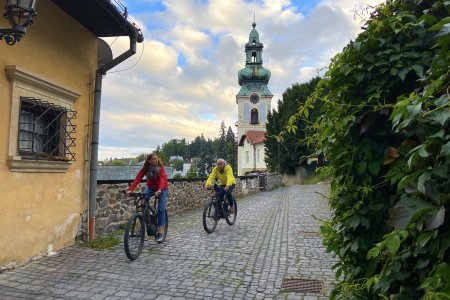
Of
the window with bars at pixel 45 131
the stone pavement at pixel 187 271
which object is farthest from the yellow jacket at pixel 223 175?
the window with bars at pixel 45 131

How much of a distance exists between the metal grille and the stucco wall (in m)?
3.94

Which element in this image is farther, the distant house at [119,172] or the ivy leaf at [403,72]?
the distant house at [119,172]

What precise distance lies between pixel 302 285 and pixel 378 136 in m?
3.40

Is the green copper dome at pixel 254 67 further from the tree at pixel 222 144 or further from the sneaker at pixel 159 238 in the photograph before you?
the sneaker at pixel 159 238

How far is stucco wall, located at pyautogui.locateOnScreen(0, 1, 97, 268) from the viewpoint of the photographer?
5516 mm

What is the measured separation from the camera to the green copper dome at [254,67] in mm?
69688

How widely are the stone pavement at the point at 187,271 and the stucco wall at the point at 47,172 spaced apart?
1.25ft

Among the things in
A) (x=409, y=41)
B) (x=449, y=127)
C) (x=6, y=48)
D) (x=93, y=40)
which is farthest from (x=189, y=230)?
(x=449, y=127)

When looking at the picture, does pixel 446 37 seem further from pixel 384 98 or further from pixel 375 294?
pixel 375 294

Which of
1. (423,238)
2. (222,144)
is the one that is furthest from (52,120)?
(222,144)

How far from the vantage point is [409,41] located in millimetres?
2412

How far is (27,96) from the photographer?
19.6 feet

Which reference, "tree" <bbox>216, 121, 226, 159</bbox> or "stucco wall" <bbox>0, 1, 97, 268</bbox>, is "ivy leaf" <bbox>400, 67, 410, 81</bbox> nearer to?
"stucco wall" <bbox>0, 1, 97, 268</bbox>

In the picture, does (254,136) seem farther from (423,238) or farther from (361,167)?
(423,238)
